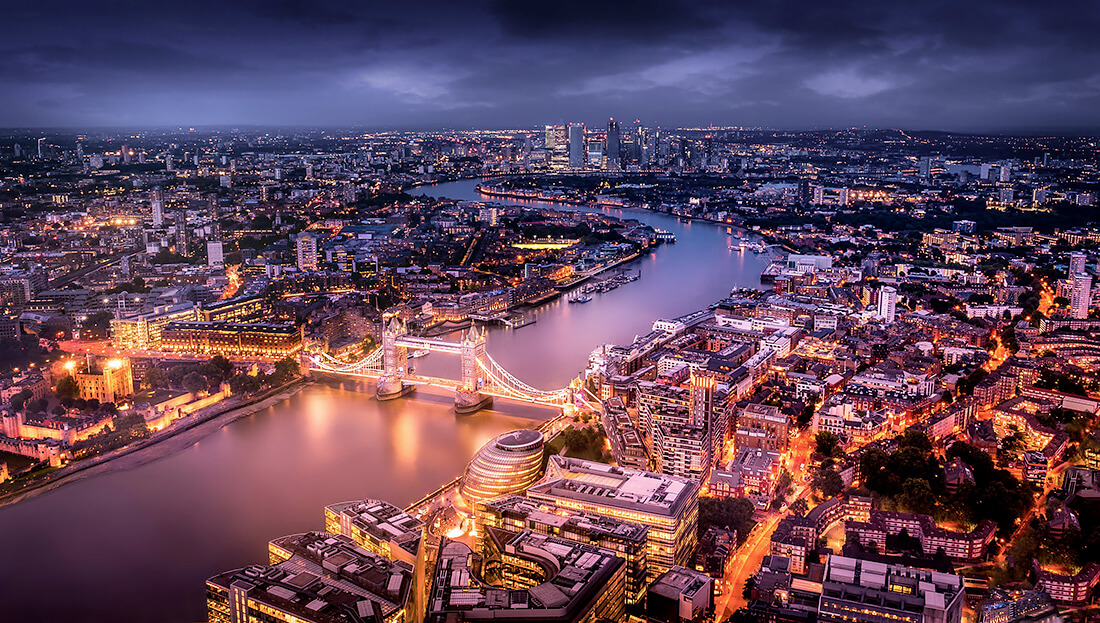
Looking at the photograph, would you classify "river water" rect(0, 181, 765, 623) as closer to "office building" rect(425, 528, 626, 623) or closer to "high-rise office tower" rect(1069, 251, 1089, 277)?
"office building" rect(425, 528, 626, 623)

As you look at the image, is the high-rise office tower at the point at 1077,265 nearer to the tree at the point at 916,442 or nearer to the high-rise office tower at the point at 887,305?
the high-rise office tower at the point at 887,305

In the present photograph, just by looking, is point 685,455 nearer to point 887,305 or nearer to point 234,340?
point 234,340

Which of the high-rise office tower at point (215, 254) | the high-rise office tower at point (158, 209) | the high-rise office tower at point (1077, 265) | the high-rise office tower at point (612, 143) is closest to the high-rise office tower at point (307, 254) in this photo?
the high-rise office tower at point (215, 254)

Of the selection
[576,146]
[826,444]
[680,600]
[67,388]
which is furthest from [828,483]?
[576,146]

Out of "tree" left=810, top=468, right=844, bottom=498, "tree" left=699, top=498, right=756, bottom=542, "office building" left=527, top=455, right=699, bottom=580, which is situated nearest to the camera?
"office building" left=527, top=455, right=699, bottom=580

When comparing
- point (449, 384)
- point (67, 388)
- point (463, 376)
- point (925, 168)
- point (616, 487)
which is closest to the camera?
point (616, 487)

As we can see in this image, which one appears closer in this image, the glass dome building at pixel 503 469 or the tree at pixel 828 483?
the glass dome building at pixel 503 469

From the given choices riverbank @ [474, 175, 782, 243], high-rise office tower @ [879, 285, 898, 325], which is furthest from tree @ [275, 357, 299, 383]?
riverbank @ [474, 175, 782, 243]
